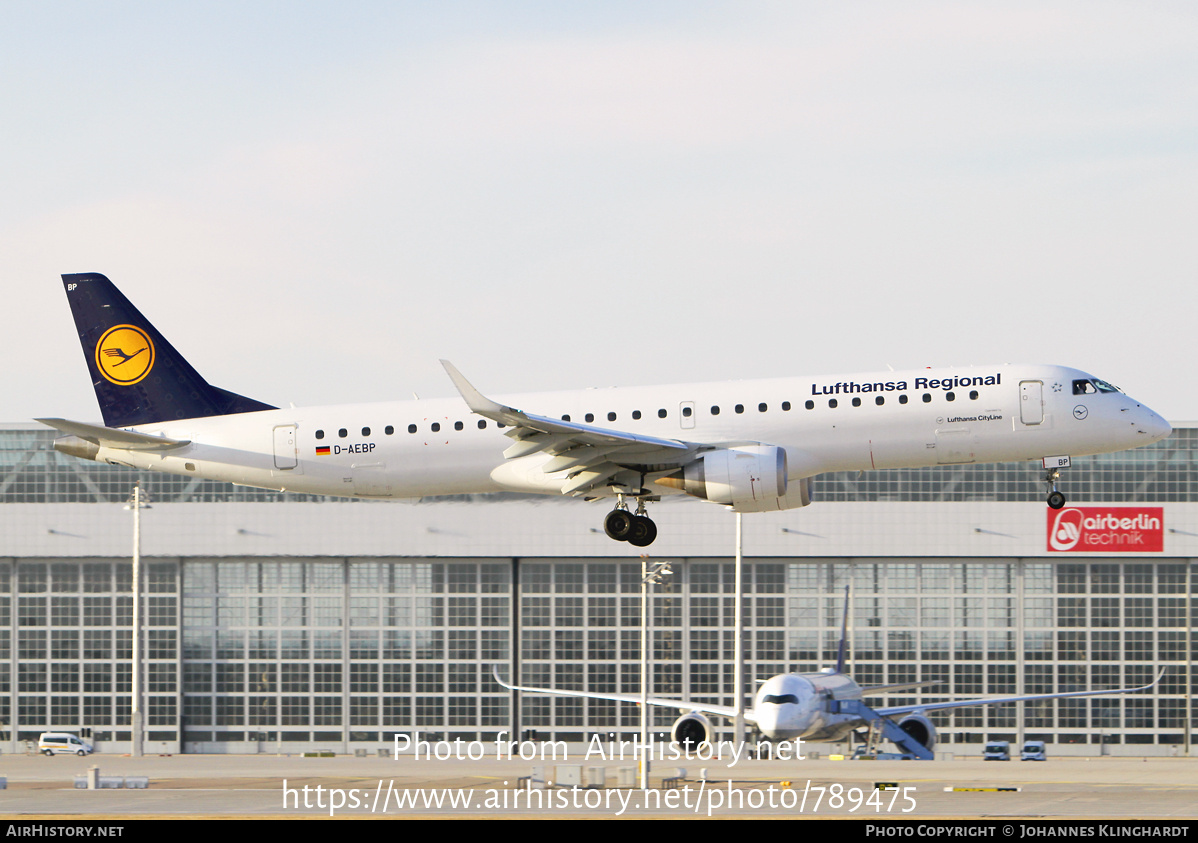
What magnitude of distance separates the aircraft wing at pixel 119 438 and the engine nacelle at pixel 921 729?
56.8 metres

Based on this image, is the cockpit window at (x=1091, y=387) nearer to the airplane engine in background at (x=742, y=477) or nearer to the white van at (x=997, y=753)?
the airplane engine in background at (x=742, y=477)

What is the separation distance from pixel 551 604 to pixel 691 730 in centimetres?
1491

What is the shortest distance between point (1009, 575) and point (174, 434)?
2573 inches

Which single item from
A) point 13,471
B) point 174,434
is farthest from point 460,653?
point 174,434

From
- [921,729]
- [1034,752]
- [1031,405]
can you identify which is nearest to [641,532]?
[1031,405]

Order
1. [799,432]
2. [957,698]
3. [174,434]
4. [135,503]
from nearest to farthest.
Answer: [799,432]
[174,434]
[135,503]
[957,698]

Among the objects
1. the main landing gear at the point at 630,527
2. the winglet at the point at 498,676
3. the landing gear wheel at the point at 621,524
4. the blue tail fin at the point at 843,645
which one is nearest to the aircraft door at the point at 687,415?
the main landing gear at the point at 630,527

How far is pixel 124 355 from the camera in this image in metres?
51.1

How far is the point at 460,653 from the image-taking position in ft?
328

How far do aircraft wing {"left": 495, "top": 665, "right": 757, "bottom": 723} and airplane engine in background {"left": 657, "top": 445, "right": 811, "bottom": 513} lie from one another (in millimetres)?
47972

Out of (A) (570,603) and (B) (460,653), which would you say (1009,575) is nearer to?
(A) (570,603)

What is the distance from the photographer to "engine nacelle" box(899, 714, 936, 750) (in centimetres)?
9169

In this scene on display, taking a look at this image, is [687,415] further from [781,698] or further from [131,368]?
[781,698]
